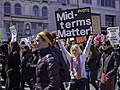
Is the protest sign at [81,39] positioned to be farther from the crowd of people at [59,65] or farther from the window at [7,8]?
the window at [7,8]

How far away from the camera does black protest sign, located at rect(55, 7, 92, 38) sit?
981 centimetres

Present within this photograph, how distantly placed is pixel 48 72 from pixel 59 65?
5.47 ft

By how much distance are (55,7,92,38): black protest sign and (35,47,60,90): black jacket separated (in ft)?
16.5

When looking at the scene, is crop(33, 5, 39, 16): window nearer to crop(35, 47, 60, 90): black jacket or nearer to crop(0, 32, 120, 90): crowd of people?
crop(0, 32, 120, 90): crowd of people

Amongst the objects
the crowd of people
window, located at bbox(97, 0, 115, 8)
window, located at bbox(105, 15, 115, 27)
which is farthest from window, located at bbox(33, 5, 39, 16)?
the crowd of people

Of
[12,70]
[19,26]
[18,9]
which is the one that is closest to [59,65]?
[12,70]

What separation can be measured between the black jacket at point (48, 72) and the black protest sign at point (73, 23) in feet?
16.5

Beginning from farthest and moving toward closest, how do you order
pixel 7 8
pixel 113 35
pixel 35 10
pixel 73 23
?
pixel 35 10, pixel 7 8, pixel 113 35, pixel 73 23

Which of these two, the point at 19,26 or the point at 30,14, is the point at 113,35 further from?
the point at 30,14

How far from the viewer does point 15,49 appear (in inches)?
330

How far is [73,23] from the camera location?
32.8 feet

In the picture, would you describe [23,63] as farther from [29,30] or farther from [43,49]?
[29,30]

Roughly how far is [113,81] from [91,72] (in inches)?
87.2

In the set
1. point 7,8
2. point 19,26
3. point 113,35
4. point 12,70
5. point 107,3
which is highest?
point 107,3
